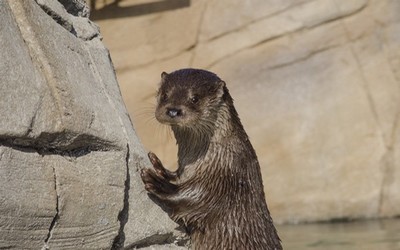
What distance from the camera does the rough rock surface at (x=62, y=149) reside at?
136 inches

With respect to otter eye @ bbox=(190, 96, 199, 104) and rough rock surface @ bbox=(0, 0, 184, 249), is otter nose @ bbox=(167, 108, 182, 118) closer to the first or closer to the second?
otter eye @ bbox=(190, 96, 199, 104)

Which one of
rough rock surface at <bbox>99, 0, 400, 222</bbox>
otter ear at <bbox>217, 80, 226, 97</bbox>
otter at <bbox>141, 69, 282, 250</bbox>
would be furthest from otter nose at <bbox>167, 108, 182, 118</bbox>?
rough rock surface at <bbox>99, 0, 400, 222</bbox>

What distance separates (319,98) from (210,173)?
5437 millimetres

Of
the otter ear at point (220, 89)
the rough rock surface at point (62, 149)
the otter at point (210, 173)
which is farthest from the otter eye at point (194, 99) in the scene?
the rough rock surface at point (62, 149)

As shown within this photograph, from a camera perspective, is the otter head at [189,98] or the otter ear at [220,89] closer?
the otter head at [189,98]

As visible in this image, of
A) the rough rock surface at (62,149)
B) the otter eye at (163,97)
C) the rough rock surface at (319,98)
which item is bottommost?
the rough rock surface at (62,149)

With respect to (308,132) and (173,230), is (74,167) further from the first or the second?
(308,132)

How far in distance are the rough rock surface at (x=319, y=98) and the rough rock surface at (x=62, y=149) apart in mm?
5644

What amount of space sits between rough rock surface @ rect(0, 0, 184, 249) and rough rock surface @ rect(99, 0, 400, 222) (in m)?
5.64

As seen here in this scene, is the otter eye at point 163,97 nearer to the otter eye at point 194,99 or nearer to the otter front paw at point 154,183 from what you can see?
the otter eye at point 194,99

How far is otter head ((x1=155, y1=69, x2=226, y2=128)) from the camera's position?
14.5 feet

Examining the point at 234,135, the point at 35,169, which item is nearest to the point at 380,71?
the point at 234,135

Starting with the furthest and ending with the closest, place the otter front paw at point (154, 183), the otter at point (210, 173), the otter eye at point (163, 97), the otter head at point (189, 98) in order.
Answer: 1. the otter eye at point (163, 97)
2. the otter head at point (189, 98)
3. the otter at point (210, 173)
4. the otter front paw at point (154, 183)

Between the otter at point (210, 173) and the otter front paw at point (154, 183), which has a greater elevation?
the otter at point (210, 173)
